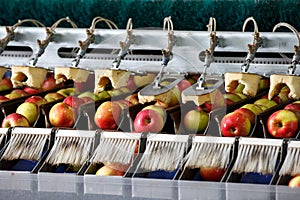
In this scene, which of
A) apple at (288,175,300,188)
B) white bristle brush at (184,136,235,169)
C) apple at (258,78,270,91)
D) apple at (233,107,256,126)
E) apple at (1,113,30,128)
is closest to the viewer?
apple at (288,175,300,188)

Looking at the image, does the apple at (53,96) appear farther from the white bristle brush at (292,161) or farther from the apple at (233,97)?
the white bristle brush at (292,161)

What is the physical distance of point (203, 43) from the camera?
3006 mm

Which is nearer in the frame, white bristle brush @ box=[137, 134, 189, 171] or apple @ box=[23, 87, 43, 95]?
white bristle brush @ box=[137, 134, 189, 171]

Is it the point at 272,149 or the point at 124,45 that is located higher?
the point at 124,45

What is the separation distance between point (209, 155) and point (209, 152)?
0.01 m

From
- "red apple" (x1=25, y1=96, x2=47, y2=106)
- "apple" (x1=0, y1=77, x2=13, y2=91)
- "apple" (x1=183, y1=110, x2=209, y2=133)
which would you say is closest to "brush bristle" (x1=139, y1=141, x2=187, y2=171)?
"apple" (x1=183, y1=110, x2=209, y2=133)

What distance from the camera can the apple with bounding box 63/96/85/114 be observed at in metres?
2.94

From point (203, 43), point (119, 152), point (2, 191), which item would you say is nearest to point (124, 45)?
point (203, 43)

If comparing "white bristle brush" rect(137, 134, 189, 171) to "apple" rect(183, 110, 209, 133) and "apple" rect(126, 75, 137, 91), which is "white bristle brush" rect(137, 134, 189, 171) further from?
"apple" rect(126, 75, 137, 91)

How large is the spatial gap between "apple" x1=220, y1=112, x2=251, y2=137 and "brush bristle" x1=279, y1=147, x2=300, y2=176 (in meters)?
0.22

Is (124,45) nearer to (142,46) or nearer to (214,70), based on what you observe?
(142,46)

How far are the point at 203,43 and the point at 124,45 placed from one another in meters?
0.32

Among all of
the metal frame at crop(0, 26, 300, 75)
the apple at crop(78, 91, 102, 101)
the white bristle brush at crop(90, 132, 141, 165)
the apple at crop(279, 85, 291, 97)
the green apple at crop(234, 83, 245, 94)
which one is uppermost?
the metal frame at crop(0, 26, 300, 75)

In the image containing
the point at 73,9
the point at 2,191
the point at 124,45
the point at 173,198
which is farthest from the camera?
the point at 73,9
